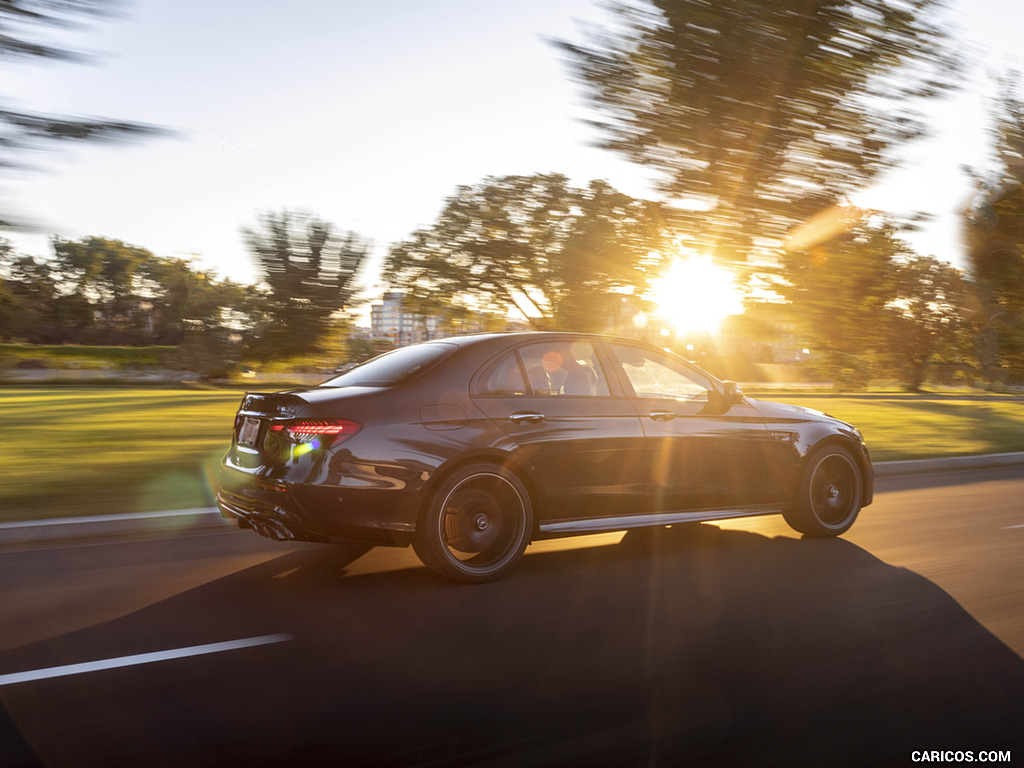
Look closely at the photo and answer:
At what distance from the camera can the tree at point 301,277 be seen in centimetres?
2064

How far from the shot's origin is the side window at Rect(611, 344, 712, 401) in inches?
247

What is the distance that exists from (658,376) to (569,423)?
1.03 m

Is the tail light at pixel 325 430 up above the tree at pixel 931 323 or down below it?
below

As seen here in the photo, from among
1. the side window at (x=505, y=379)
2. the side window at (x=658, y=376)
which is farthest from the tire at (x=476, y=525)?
the side window at (x=658, y=376)

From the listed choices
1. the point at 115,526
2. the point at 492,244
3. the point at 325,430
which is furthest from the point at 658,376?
the point at 492,244

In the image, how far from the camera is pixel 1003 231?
2531cm

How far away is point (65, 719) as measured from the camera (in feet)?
11.0

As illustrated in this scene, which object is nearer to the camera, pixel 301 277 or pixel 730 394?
pixel 730 394

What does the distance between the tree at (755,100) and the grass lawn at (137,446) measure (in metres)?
4.37

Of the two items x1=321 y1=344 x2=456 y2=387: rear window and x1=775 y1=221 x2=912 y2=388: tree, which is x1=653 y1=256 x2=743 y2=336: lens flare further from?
x1=321 y1=344 x2=456 y2=387: rear window

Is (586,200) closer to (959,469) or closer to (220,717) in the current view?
(959,469)

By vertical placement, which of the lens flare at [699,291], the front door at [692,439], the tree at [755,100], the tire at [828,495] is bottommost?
the tire at [828,495]

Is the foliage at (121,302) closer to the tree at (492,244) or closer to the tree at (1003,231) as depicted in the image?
the tree at (492,244)

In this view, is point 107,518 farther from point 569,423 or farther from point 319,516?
point 569,423
